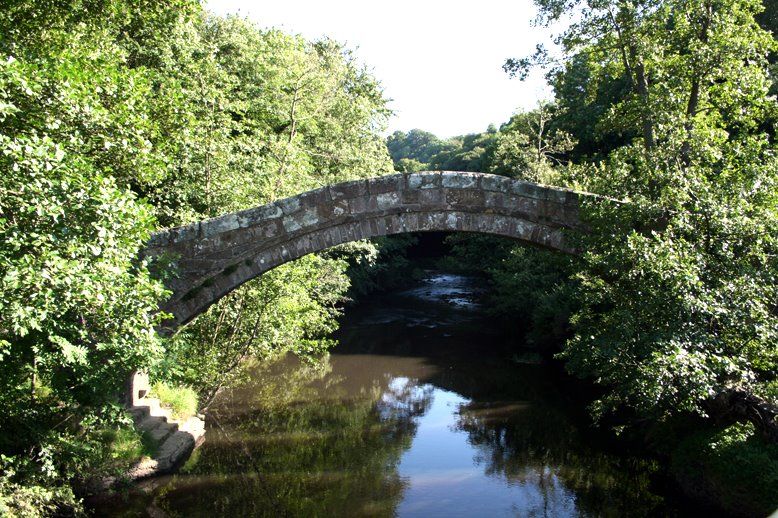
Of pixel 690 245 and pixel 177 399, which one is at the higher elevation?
pixel 690 245

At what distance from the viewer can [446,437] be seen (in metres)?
12.3

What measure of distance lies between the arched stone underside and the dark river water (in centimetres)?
336

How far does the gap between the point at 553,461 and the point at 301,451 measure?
4459 mm

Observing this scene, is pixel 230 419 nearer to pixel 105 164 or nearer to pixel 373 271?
pixel 105 164

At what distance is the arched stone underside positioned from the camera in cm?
904

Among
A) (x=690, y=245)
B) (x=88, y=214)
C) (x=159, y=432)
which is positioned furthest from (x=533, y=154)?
(x=88, y=214)

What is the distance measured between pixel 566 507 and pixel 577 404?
17.3 ft

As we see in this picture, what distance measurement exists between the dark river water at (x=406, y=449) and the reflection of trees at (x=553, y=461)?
0.10 ft

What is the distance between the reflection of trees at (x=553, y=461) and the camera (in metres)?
9.27

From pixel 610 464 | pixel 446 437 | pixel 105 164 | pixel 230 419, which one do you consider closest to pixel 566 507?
pixel 610 464

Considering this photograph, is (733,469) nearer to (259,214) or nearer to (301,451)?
(301,451)

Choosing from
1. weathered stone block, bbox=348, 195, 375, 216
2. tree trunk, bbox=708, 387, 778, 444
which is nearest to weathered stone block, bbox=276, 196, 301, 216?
weathered stone block, bbox=348, 195, 375, 216

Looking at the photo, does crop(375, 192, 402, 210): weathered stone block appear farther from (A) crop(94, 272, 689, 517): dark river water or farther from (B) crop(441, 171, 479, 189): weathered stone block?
(A) crop(94, 272, 689, 517): dark river water

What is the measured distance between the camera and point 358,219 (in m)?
9.06
